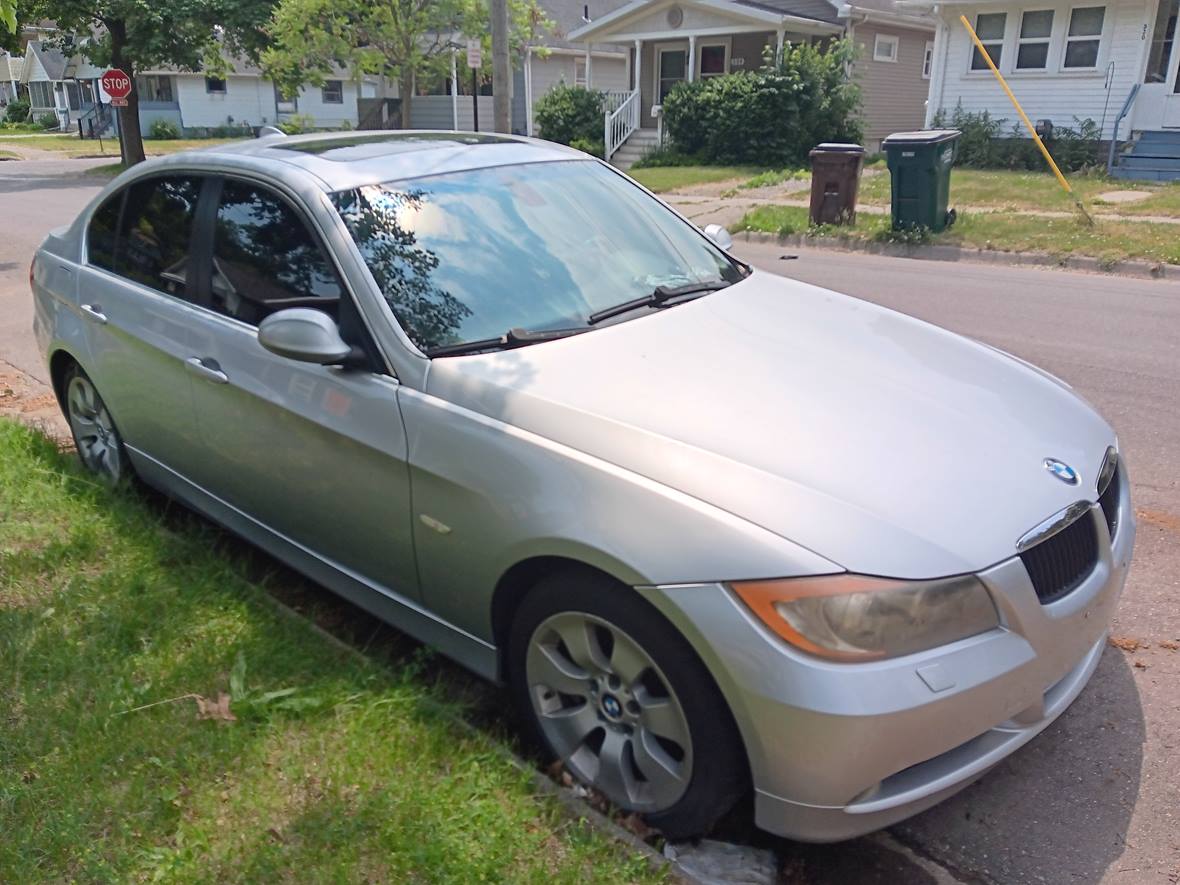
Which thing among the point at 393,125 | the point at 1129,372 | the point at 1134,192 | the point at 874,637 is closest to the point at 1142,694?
the point at 874,637

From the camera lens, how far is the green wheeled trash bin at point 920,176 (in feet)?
Answer: 40.5

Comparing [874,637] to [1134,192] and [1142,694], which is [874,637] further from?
[1134,192]

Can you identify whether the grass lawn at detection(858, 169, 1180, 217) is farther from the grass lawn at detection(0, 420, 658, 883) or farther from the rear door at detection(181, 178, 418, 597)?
the grass lawn at detection(0, 420, 658, 883)

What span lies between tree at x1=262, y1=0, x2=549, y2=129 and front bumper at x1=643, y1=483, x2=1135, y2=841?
22.3m

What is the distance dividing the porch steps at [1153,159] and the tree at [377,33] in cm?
1317

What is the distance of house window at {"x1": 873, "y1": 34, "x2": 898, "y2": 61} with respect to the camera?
2720 centimetres

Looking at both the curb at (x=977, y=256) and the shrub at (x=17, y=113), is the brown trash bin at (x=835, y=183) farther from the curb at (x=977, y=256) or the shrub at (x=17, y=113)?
the shrub at (x=17, y=113)

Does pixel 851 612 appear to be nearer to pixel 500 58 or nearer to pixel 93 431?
pixel 93 431

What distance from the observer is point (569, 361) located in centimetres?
305

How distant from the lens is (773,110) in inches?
873

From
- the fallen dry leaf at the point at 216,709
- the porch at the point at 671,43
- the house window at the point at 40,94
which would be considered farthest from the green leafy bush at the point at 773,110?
the house window at the point at 40,94

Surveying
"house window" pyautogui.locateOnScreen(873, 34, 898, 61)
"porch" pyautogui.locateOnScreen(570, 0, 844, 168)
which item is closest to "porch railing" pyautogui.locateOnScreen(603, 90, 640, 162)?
"porch" pyautogui.locateOnScreen(570, 0, 844, 168)

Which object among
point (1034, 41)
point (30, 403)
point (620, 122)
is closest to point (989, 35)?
point (1034, 41)

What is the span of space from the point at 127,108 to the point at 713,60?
1581cm
